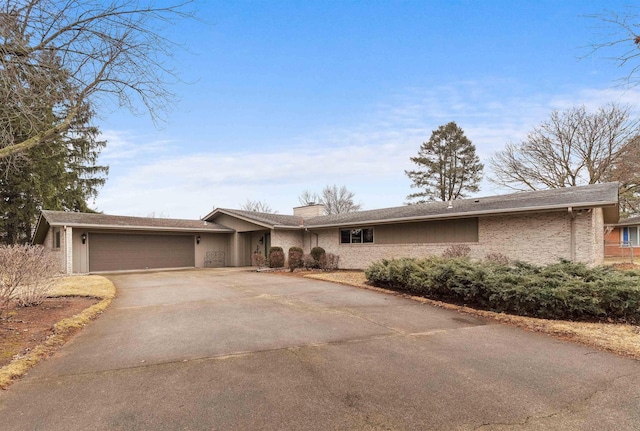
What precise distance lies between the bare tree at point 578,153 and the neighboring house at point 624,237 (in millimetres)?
1808

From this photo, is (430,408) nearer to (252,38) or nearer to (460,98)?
(252,38)

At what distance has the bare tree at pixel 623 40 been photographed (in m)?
3.66

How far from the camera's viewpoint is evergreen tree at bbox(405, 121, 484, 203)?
35.3 meters

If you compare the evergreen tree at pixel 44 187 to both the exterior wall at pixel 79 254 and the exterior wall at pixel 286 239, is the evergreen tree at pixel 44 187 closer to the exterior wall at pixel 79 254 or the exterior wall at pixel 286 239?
the exterior wall at pixel 79 254

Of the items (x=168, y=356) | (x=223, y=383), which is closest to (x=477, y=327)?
(x=223, y=383)

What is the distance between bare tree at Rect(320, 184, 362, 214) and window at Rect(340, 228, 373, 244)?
27.2 meters

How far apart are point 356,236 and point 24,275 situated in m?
13.6

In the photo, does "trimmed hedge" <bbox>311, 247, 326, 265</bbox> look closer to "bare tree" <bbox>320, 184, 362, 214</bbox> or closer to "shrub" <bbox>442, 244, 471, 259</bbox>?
"shrub" <bbox>442, 244, 471, 259</bbox>

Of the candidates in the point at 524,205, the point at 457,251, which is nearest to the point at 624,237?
the point at 524,205

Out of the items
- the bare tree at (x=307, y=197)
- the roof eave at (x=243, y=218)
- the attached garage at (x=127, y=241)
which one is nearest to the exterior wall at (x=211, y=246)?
the attached garage at (x=127, y=241)

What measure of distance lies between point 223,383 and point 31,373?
249 centimetres

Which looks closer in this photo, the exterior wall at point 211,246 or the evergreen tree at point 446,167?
the exterior wall at point 211,246

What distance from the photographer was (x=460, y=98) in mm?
13984

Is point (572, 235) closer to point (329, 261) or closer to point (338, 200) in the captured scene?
point (329, 261)
